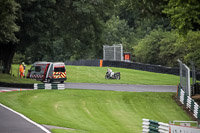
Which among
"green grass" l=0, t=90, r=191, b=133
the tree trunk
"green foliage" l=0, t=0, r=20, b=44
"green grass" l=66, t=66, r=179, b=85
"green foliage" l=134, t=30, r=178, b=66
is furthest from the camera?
"green foliage" l=134, t=30, r=178, b=66

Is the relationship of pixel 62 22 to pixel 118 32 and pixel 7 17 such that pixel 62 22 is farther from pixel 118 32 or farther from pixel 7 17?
pixel 118 32

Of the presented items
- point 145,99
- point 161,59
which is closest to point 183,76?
point 145,99

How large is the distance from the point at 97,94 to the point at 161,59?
34439 millimetres

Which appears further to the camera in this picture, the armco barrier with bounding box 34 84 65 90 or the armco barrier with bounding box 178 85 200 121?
the armco barrier with bounding box 34 84 65 90

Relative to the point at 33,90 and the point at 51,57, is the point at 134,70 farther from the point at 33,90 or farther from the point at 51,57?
the point at 51,57

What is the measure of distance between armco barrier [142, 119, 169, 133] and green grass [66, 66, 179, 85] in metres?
22.7

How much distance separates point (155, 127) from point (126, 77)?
91.6ft

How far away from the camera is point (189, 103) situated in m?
24.9

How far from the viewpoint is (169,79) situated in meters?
43.2

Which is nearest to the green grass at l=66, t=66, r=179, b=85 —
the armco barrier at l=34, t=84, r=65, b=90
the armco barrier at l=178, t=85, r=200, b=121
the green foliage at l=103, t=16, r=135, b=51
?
the armco barrier at l=34, t=84, r=65, b=90

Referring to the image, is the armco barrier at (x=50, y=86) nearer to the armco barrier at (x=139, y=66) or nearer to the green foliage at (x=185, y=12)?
the green foliage at (x=185, y=12)

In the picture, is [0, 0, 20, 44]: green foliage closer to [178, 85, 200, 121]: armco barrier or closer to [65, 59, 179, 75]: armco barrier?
[178, 85, 200, 121]: armco barrier

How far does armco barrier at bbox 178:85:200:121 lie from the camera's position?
2256 cm

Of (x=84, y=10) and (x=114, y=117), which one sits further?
(x=84, y=10)
